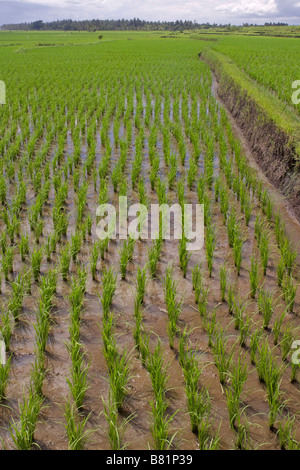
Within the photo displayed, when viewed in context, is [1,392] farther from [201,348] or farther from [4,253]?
[4,253]

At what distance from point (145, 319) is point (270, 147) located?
4842mm

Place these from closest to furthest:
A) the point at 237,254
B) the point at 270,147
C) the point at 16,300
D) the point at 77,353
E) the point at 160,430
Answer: the point at 160,430 → the point at 77,353 → the point at 16,300 → the point at 237,254 → the point at 270,147

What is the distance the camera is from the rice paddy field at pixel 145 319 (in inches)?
96.6

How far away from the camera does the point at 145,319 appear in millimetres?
3471

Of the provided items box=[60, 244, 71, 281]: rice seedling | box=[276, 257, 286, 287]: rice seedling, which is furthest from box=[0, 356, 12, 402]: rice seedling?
box=[276, 257, 286, 287]: rice seedling

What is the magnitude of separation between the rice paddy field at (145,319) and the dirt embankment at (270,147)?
28cm

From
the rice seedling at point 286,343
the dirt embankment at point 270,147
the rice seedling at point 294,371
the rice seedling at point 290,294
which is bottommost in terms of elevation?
the rice seedling at point 294,371

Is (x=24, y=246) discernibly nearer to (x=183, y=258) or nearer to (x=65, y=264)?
(x=65, y=264)

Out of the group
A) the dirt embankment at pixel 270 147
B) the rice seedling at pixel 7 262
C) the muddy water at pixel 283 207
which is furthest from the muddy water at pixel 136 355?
the dirt embankment at pixel 270 147

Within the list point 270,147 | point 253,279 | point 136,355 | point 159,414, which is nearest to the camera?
point 159,414

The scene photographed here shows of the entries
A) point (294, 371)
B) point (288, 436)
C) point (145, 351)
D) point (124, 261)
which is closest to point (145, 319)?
point (145, 351)

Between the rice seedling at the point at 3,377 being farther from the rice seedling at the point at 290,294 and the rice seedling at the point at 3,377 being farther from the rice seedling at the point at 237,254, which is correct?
the rice seedling at the point at 237,254

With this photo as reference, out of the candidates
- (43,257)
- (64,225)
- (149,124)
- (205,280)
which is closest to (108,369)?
(205,280)
